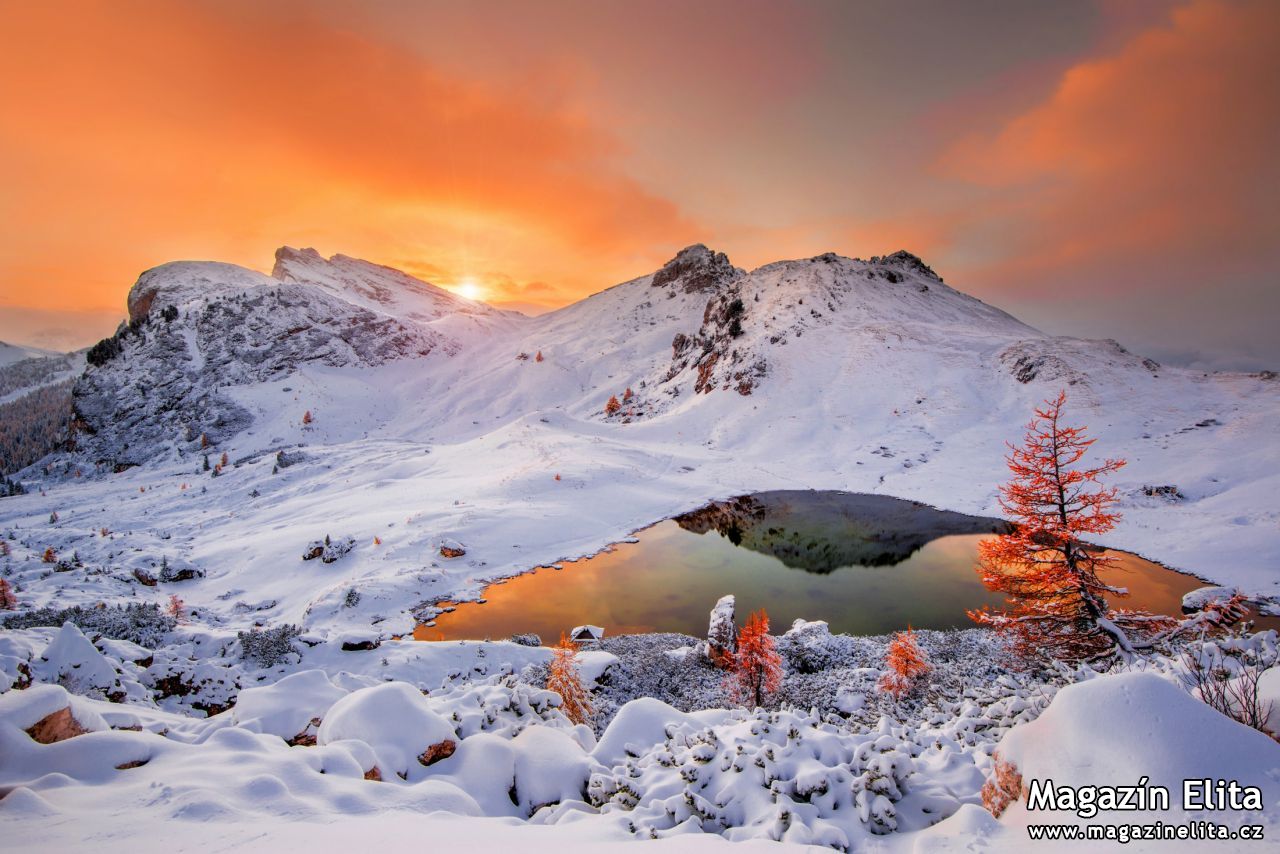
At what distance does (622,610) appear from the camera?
2752 cm

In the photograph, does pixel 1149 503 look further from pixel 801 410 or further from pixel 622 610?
pixel 622 610

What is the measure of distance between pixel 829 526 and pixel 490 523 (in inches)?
1097

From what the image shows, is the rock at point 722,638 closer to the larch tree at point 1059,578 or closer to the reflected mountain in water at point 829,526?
the larch tree at point 1059,578

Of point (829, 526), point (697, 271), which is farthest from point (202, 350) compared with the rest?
point (829, 526)

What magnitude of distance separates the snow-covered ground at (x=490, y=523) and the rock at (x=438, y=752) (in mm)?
187

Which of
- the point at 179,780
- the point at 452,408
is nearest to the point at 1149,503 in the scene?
the point at 179,780

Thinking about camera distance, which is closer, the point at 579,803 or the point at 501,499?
the point at 579,803

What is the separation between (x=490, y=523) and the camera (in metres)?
35.4

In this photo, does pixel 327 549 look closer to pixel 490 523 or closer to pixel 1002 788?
pixel 490 523

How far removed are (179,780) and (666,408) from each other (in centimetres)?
7643

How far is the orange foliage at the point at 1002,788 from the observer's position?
636 centimetres

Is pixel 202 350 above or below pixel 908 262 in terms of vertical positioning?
below

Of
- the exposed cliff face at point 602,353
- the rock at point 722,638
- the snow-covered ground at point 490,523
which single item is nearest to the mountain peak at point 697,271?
the exposed cliff face at point 602,353

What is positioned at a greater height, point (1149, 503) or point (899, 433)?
point (899, 433)
